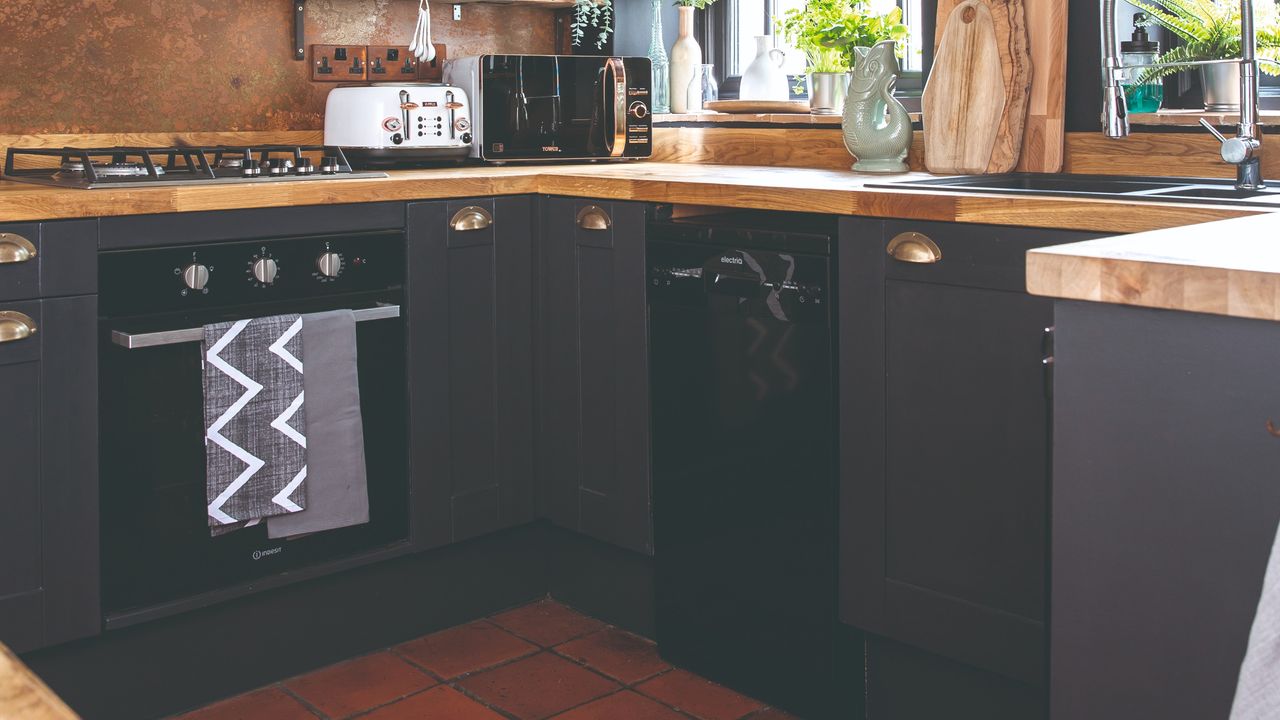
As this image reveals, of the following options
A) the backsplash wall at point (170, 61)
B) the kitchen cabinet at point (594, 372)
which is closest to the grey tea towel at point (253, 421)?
the kitchen cabinet at point (594, 372)

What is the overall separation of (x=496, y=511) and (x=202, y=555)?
654mm

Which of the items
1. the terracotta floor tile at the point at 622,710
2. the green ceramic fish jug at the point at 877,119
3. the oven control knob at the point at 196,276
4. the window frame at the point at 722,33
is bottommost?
the terracotta floor tile at the point at 622,710

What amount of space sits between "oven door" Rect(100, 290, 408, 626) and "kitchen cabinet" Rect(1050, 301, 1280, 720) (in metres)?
1.61

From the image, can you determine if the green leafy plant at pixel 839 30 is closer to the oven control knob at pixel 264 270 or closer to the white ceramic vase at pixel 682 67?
the white ceramic vase at pixel 682 67

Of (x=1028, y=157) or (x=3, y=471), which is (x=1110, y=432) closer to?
(x=1028, y=157)

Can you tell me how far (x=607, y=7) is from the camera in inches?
140

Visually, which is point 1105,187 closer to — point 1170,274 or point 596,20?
point 1170,274

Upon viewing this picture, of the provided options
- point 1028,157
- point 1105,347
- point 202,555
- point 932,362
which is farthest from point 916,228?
point 202,555

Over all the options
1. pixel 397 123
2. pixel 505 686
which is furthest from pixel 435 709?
pixel 397 123

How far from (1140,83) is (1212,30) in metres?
0.15

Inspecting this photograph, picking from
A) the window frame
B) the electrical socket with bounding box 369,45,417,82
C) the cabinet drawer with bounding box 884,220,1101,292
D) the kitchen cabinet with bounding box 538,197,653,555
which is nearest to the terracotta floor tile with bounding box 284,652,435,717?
the kitchen cabinet with bounding box 538,197,653,555

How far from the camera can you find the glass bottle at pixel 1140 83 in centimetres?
249

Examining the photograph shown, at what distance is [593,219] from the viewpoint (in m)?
2.66

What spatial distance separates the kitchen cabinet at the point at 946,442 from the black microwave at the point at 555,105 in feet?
3.82
